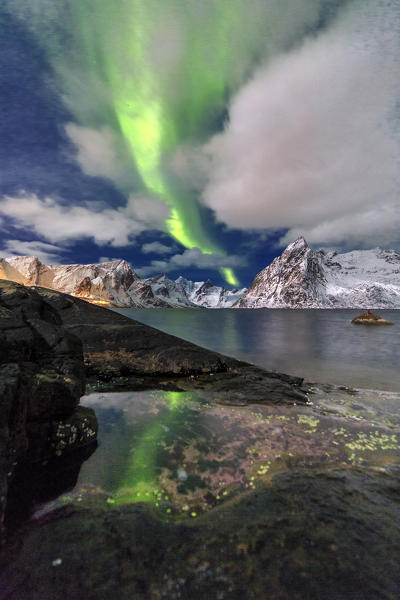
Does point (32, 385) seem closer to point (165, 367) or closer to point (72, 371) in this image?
point (72, 371)

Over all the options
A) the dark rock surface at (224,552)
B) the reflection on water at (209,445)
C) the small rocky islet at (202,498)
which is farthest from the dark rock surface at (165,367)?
the dark rock surface at (224,552)

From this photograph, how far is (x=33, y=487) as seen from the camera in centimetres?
500

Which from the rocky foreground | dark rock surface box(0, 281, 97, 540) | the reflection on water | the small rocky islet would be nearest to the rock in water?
the rocky foreground

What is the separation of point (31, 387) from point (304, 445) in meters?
7.88

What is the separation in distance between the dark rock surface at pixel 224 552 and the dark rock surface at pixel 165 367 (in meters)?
5.81

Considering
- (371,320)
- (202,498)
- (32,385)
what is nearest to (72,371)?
(32,385)

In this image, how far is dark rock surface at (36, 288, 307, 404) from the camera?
457 inches

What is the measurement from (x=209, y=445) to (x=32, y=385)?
205 inches

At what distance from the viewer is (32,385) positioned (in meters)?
6.32

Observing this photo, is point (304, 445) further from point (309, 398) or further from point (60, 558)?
point (60, 558)

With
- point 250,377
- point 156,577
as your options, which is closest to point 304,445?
point 156,577

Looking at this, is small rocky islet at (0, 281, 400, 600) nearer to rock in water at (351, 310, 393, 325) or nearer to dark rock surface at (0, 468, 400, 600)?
dark rock surface at (0, 468, 400, 600)

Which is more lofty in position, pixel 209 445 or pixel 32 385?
pixel 32 385

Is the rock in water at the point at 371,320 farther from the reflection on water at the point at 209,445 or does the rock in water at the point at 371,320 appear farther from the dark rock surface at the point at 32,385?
the dark rock surface at the point at 32,385
